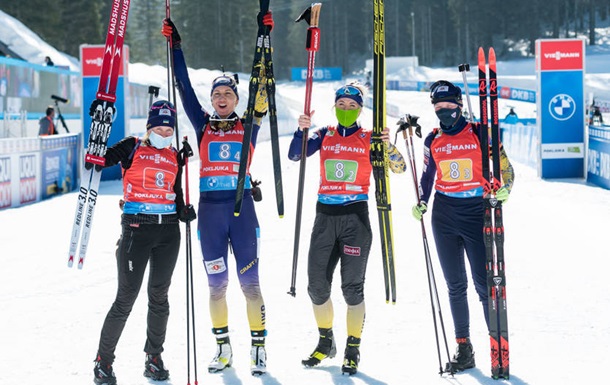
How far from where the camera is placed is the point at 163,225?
486cm

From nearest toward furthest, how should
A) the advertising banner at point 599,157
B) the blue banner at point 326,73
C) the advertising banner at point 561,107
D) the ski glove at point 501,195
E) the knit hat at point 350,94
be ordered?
the ski glove at point 501,195 < the knit hat at point 350,94 < the advertising banner at point 599,157 < the advertising banner at point 561,107 < the blue banner at point 326,73

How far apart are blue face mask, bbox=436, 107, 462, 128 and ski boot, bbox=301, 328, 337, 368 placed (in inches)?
61.3

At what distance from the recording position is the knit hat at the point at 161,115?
4.91 metres

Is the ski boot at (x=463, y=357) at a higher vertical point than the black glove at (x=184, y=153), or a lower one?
lower

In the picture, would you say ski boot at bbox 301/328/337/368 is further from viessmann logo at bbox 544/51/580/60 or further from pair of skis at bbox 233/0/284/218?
viessmann logo at bbox 544/51/580/60

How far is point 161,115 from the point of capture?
4.94 meters

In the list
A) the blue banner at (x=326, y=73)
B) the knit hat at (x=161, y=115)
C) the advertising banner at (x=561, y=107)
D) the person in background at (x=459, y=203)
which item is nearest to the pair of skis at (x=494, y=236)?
the person in background at (x=459, y=203)

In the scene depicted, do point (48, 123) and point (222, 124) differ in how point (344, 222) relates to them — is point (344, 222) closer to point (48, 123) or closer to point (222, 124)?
point (222, 124)

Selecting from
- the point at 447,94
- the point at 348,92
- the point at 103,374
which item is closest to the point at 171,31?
the point at 348,92

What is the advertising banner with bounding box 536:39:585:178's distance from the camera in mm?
17922

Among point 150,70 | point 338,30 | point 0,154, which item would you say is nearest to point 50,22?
point 150,70

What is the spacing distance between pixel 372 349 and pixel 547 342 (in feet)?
4.02

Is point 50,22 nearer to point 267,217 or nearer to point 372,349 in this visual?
point 267,217

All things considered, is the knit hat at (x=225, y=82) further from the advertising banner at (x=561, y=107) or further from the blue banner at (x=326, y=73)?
the blue banner at (x=326, y=73)
